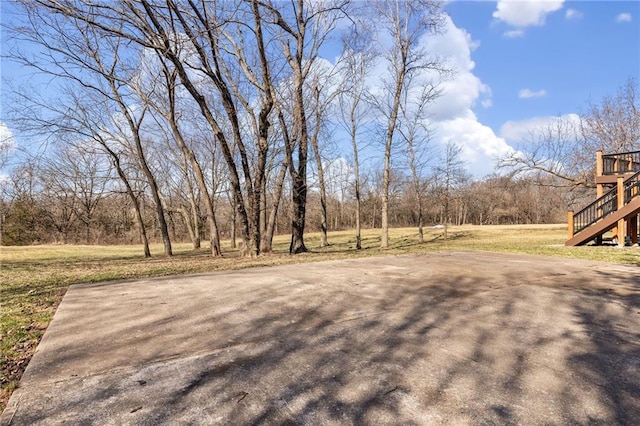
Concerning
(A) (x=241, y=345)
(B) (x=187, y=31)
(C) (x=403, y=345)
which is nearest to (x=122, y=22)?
(B) (x=187, y=31)

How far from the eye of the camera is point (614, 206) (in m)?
12.7

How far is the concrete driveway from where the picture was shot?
201 cm

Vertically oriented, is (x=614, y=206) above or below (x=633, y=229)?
above

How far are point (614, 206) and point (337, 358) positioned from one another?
46.4ft

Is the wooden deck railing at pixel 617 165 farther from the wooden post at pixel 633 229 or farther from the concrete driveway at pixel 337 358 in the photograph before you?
the concrete driveway at pixel 337 358

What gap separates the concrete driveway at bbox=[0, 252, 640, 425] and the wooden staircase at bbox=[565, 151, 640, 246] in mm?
8689

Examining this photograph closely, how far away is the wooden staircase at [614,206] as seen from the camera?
11797 mm

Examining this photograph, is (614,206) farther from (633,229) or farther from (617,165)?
(617,165)

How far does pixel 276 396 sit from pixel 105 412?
0.91 metres

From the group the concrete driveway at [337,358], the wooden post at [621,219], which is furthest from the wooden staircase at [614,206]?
the concrete driveway at [337,358]

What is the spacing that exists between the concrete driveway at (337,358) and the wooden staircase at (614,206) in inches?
342

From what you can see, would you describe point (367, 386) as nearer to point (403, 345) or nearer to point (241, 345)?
point (403, 345)

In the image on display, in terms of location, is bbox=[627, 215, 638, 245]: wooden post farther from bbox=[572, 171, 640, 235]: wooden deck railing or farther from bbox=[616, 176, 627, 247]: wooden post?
bbox=[572, 171, 640, 235]: wooden deck railing

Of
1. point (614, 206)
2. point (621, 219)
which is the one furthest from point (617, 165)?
point (621, 219)
